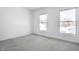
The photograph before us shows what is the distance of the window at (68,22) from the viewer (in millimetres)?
2027

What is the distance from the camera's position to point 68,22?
6.64 ft

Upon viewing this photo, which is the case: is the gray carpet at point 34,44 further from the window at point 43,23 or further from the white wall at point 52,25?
the window at point 43,23

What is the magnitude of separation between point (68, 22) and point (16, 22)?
1.66 m

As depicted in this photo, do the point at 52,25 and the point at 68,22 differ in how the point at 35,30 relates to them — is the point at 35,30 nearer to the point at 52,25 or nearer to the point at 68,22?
the point at 52,25

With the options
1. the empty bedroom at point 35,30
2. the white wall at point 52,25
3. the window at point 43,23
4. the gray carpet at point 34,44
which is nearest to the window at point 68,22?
the empty bedroom at point 35,30

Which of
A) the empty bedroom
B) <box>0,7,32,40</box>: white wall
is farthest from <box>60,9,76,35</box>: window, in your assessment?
<box>0,7,32,40</box>: white wall

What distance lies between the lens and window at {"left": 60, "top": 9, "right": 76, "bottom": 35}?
203 centimetres

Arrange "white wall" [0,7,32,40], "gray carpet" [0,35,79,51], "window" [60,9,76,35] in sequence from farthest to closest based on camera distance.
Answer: "window" [60,9,76,35]
"white wall" [0,7,32,40]
"gray carpet" [0,35,79,51]

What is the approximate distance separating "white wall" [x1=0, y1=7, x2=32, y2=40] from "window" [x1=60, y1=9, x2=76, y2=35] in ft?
3.71

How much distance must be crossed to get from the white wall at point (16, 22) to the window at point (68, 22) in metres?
1.13

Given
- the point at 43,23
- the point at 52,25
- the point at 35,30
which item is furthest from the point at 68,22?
the point at 35,30

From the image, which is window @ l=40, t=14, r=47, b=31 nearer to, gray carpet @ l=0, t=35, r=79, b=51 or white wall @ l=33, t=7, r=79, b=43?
white wall @ l=33, t=7, r=79, b=43

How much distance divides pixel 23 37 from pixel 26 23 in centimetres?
44
